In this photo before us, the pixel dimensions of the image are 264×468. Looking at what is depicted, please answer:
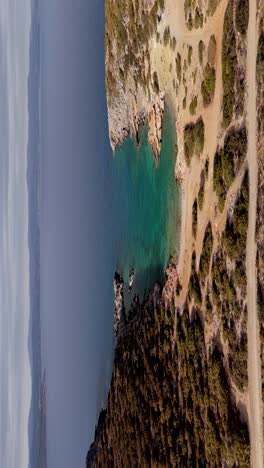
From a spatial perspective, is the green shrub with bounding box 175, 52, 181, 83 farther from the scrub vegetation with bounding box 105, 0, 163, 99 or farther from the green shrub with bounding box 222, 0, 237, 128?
the green shrub with bounding box 222, 0, 237, 128

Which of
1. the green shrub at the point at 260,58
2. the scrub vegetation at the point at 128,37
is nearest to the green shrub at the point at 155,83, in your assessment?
the scrub vegetation at the point at 128,37

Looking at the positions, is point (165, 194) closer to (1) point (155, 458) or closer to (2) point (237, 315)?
(2) point (237, 315)

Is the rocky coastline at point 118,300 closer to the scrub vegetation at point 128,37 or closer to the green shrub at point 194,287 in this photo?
the green shrub at point 194,287

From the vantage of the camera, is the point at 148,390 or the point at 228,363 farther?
the point at 148,390

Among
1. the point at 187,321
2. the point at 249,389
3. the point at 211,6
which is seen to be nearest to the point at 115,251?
the point at 187,321

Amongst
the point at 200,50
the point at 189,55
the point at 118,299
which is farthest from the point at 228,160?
the point at 118,299

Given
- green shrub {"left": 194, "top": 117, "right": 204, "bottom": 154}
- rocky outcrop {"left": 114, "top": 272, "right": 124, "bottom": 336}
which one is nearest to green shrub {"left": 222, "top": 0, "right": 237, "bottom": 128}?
green shrub {"left": 194, "top": 117, "right": 204, "bottom": 154}
